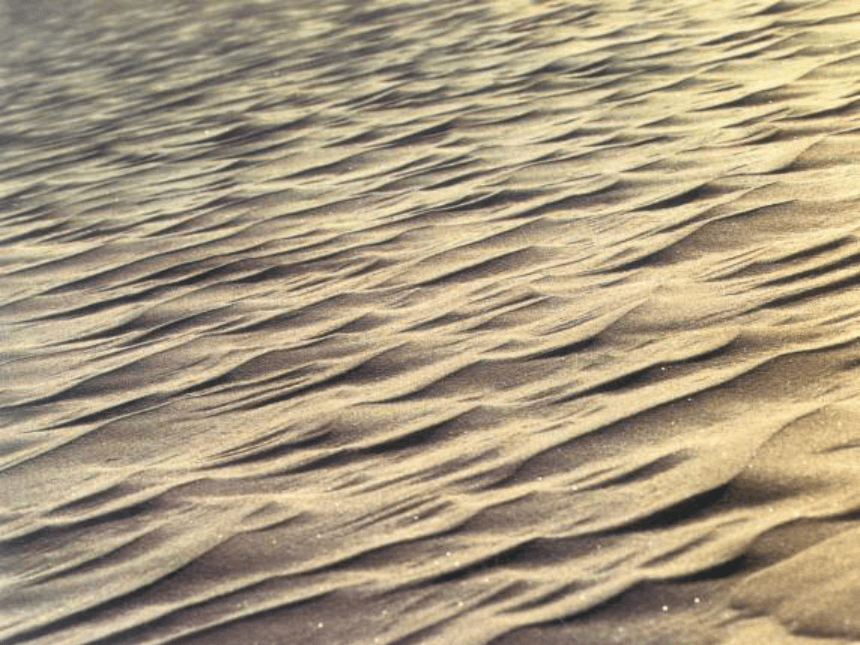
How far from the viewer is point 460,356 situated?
3203 mm

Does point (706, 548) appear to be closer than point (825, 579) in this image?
No

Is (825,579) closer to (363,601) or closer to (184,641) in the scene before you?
(363,601)

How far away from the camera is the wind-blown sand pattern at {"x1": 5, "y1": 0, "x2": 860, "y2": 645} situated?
2.34m

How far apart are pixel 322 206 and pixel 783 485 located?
239 cm

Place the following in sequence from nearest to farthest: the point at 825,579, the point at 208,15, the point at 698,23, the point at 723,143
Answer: the point at 825,579 < the point at 723,143 < the point at 698,23 < the point at 208,15

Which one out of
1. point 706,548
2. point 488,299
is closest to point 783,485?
point 706,548

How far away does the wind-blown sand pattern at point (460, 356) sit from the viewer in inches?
92.0

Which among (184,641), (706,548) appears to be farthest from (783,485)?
(184,641)

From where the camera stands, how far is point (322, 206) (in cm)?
455

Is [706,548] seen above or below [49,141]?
below

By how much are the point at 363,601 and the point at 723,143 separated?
244 centimetres

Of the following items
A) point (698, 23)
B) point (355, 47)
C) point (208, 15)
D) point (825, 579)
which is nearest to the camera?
point (825, 579)

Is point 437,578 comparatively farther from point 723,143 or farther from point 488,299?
point 723,143

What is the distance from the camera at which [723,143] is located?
14.3 ft
